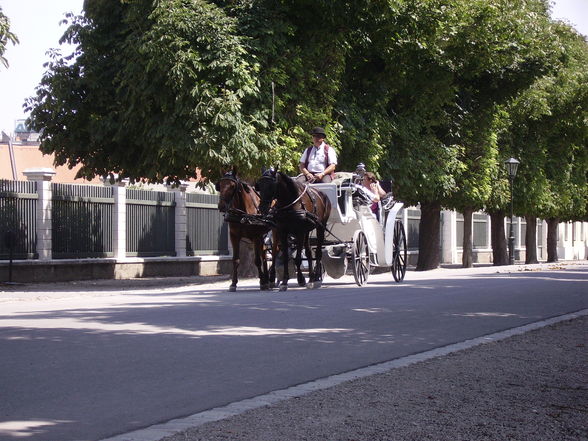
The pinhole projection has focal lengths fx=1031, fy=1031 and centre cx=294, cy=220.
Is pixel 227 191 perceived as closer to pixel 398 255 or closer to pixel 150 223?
pixel 398 255

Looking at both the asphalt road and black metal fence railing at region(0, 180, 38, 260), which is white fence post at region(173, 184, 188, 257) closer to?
black metal fence railing at region(0, 180, 38, 260)

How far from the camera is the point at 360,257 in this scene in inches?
811

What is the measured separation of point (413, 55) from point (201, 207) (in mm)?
8981

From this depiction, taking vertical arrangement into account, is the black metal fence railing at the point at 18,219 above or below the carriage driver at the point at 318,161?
below

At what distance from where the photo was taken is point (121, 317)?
12.7 m

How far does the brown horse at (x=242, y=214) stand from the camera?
1858 cm

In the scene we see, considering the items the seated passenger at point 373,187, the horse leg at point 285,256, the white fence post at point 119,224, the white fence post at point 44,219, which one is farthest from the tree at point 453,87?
the horse leg at point 285,256

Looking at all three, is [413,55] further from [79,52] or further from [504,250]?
[504,250]

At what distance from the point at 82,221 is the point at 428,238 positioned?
1518 centimetres

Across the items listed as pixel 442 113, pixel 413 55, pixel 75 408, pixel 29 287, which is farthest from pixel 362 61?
pixel 75 408

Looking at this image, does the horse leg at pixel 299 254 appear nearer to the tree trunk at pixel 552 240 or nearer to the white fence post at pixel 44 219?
the white fence post at pixel 44 219

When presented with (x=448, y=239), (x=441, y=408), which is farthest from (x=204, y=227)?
(x=441, y=408)

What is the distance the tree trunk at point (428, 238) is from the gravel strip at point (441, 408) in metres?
28.6

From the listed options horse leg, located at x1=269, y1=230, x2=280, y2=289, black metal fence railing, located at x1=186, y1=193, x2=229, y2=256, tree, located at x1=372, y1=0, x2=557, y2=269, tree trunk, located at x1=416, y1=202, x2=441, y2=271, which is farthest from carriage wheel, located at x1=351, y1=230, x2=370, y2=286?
tree trunk, located at x1=416, y1=202, x2=441, y2=271
